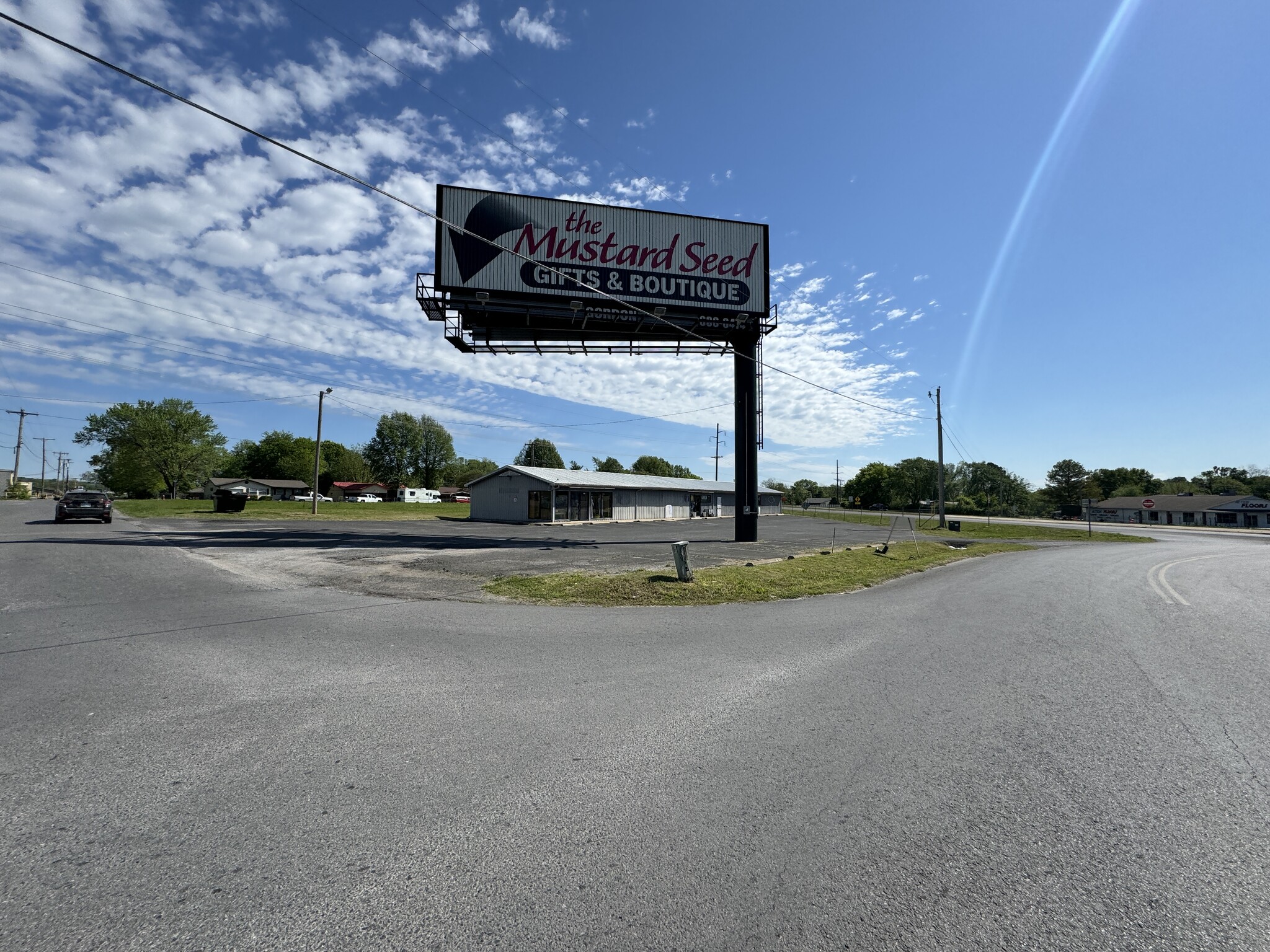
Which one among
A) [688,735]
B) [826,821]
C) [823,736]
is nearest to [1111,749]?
[823,736]

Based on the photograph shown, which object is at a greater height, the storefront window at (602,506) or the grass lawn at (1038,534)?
the storefront window at (602,506)

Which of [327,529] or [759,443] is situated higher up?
[759,443]

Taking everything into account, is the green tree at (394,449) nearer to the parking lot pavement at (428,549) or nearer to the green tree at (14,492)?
the green tree at (14,492)

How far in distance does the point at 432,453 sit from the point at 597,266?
83.9 m

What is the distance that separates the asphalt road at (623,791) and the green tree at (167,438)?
8543cm

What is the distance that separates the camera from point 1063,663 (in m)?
6.71

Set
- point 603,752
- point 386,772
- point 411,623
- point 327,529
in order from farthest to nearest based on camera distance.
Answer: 1. point 327,529
2. point 411,623
3. point 603,752
4. point 386,772

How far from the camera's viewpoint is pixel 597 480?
44.9 m

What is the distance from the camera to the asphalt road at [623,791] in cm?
240

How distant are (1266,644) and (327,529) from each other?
34004 mm

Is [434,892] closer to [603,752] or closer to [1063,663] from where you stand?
[603,752]

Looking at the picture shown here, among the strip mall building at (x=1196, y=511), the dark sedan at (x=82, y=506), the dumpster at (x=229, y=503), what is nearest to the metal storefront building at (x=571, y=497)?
the dumpster at (x=229, y=503)

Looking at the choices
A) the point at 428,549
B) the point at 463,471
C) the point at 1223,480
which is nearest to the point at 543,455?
the point at 463,471

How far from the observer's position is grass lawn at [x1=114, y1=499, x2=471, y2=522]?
136ft
